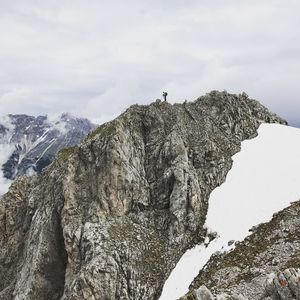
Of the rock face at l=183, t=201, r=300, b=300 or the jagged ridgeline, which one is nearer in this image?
the rock face at l=183, t=201, r=300, b=300

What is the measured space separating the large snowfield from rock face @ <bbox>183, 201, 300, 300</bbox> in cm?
183

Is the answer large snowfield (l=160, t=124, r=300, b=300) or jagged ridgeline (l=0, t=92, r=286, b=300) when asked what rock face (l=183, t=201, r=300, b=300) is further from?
jagged ridgeline (l=0, t=92, r=286, b=300)

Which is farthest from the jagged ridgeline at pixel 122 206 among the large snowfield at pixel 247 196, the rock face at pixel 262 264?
the rock face at pixel 262 264

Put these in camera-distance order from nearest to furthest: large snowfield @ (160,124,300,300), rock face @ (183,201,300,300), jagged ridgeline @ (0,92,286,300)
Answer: rock face @ (183,201,300,300) → large snowfield @ (160,124,300,300) → jagged ridgeline @ (0,92,286,300)

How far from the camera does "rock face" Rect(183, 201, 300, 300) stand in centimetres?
3731

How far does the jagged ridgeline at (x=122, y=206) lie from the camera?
5494cm

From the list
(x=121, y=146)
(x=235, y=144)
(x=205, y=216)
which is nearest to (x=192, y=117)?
(x=235, y=144)

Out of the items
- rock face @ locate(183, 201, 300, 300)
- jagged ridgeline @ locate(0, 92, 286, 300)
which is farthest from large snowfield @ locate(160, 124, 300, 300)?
rock face @ locate(183, 201, 300, 300)

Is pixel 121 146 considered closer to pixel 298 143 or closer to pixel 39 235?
pixel 39 235

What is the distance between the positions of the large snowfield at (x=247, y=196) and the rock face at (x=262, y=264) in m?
1.83

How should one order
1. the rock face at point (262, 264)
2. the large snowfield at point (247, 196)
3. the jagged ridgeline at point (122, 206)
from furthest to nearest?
the jagged ridgeline at point (122, 206) < the large snowfield at point (247, 196) < the rock face at point (262, 264)

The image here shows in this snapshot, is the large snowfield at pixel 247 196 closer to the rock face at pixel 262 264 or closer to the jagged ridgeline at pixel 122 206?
the jagged ridgeline at pixel 122 206

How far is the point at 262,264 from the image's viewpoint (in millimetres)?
45625

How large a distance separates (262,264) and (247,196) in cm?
1459
